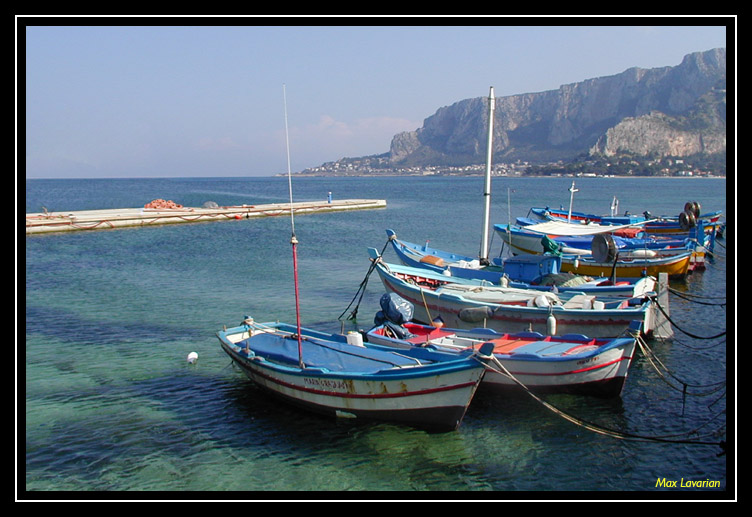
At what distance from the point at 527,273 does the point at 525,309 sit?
16.6 feet

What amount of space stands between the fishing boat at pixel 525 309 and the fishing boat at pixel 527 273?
76 centimetres

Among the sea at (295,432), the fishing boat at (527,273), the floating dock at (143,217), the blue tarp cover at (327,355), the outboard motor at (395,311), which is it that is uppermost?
the floating dock at (143,217)

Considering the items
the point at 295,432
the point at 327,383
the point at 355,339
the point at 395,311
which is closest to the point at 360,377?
the point at 327,383

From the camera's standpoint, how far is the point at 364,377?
41.9 feet

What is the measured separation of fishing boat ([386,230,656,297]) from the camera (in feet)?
64.8

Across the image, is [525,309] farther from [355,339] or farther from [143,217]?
[143,217]

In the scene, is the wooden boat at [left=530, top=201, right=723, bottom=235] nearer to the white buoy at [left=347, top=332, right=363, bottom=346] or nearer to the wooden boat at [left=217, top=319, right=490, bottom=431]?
the white buoy at [left=347, top=332, right=363, bottom=346]

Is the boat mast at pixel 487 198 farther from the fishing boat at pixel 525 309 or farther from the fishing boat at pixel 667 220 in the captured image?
the fishing boat at pixel 667 220

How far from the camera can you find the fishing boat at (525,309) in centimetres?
1714

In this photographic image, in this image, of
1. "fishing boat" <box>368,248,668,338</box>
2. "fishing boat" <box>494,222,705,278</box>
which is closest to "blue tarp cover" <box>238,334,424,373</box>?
"fishing boat" <box>368,248,668,338</box>

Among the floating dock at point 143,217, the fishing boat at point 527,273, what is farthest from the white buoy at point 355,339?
the floating dock at point 143,217

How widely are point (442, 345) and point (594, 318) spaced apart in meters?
4.75
